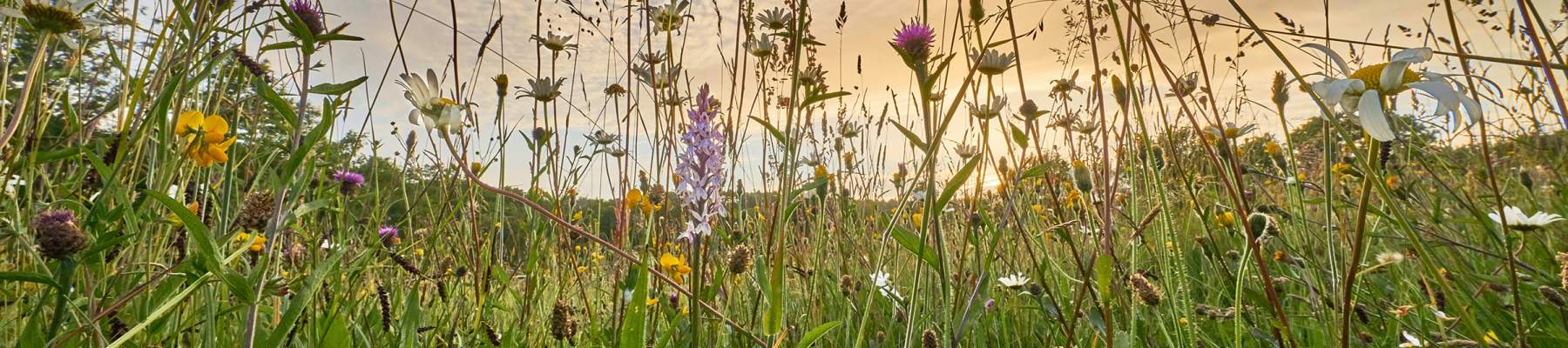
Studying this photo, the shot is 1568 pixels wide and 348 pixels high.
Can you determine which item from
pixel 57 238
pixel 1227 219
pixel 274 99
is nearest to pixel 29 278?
pixel 57 238

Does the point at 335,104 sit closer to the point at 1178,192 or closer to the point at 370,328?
the point at 370,328

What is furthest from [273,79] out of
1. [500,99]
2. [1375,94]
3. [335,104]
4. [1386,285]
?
[1386,285]

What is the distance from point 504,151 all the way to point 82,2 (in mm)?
619

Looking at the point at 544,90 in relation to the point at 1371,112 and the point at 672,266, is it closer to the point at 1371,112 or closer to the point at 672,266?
the point at 672,266

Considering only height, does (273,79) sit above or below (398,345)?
above

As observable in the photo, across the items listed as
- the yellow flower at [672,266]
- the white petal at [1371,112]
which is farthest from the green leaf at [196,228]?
the white petal at [1371,112]

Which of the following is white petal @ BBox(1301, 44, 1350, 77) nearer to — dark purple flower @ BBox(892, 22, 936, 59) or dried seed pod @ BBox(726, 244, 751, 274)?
dark purple flower @ BBox(892, 22, 936, 59)

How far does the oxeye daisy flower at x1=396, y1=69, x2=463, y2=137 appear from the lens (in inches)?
33.6

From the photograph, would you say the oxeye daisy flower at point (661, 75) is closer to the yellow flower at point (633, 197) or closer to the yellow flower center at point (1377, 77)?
the yellow flower at point (633, 197)

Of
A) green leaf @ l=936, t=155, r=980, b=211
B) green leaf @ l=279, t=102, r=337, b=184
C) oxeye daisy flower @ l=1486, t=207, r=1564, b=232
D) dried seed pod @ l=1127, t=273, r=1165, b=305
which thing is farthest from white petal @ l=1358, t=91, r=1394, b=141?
oxeye daisy flower @ l=1486, t=207, r=1564, b=232

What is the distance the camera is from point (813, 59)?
5.24 ft

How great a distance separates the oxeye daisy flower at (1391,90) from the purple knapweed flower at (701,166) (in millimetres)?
580

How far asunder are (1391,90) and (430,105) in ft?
3.20

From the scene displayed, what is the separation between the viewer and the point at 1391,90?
0.53 m
